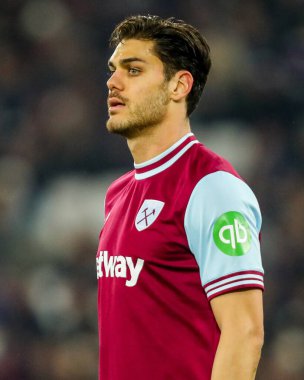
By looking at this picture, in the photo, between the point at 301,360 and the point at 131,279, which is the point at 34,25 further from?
the point at 131,279

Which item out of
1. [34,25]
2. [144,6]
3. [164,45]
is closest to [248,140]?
[144,6]

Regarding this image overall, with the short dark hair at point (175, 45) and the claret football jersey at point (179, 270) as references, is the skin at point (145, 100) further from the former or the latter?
the claret football jersey at point (179, 270)

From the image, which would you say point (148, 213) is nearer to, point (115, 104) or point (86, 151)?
point (115, 104)

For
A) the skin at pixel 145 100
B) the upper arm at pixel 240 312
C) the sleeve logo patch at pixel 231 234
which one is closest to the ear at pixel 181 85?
the skin at pixel 145 100

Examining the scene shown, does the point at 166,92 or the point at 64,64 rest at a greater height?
the point at 64,64

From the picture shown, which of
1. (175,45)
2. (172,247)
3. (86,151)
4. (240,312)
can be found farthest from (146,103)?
(86,151)

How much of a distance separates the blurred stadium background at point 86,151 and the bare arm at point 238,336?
2.95 m

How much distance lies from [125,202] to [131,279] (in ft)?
1.13

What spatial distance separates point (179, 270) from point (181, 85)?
2.10 feet

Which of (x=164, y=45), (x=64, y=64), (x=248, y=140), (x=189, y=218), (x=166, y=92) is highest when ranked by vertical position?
(x=64, y=64)

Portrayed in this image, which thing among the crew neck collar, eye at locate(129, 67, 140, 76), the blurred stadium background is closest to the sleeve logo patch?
the crew neck collar

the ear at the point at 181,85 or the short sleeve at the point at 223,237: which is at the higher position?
the ear at the point at 181,85

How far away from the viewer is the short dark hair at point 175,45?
2510 millimetres

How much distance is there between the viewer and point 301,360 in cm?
489
